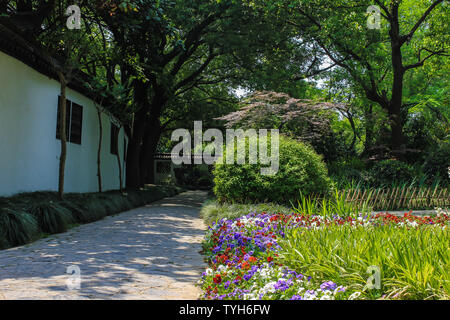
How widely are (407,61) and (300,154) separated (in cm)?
1875

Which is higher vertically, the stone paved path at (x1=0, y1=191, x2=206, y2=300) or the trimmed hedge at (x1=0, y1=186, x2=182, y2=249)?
the trimmed hedge at (x1=0, y1=186, x2=182, y2=249)

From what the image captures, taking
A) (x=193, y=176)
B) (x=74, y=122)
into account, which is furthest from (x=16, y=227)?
(x=193, y=176)

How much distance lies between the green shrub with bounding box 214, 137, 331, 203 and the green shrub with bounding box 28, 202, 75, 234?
13.5ft

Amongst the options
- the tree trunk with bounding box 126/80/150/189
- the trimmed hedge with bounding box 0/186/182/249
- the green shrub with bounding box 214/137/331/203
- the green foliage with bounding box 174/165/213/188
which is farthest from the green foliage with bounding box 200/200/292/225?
the green foliage with bounding box 174/165/213/188

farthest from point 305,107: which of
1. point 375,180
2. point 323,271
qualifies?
point 323,271

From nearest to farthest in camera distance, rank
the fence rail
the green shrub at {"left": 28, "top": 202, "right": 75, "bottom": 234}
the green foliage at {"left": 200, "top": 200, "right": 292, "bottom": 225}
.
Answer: the green shrub at {"left": 28, "top": 202, "right": 75, "bottom": 234} → the green foliage at {"left": 200, "top": 200, "right": 292, "bottom": 225} → the fence rail

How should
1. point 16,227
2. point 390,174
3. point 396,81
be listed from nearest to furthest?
1. point 16,227
2. point 390,174
3. point 396,81

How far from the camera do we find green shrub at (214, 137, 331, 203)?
991cm

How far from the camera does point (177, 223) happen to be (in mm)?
10039

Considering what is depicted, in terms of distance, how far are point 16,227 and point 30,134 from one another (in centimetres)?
450

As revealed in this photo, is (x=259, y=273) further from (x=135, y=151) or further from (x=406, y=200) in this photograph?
(x=135, y=151)

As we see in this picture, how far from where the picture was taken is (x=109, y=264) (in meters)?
5.27

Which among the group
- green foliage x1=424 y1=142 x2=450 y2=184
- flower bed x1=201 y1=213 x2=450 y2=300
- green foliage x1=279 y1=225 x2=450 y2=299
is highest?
green foliage x1=424 y1=142 x2=450 y2=184

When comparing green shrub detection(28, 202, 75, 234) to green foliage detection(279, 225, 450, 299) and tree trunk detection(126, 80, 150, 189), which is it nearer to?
green foliage detection(279, 225, 450, 299)
